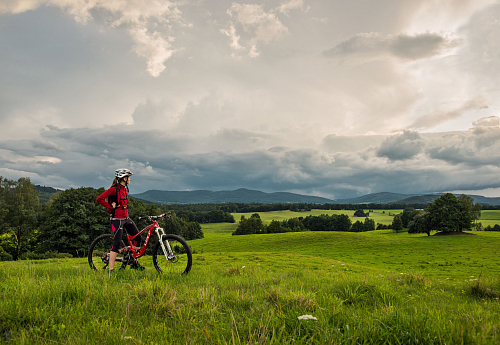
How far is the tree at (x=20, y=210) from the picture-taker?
5316cm

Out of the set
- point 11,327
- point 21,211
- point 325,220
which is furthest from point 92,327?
point 325,220

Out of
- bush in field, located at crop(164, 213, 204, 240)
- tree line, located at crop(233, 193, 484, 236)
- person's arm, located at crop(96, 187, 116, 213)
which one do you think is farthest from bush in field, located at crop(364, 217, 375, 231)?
person's arm, located at crop(96, 187, 116, 213)

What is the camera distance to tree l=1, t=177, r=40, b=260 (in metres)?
53.2

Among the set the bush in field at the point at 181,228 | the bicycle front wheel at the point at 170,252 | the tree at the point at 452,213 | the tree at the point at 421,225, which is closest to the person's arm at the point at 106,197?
the bicycle front wheel at the point at 170,252

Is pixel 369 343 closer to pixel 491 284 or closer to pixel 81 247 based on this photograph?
pixel 491 284

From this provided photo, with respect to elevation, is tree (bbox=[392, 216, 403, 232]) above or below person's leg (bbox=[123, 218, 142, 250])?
below

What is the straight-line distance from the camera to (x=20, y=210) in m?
56.8

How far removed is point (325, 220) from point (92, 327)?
132152 millimetres

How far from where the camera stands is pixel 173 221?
301 ft

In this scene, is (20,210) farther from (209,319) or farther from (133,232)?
(209,319)

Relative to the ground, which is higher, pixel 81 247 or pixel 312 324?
pixel 312 324

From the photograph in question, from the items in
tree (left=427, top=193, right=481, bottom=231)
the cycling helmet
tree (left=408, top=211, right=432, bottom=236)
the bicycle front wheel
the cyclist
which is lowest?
tree (left=408, top=211, right=432, bottom=236)

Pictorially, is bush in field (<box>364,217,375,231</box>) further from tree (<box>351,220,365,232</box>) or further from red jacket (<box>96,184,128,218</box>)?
red jacket (<box>96,184,128,218</box>)

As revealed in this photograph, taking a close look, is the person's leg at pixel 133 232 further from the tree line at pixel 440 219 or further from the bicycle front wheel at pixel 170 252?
the tree line at pixel 440 219
